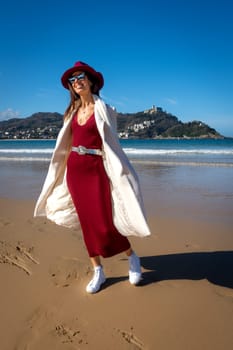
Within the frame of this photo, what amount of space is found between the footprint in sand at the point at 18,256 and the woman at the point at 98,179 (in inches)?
32.4

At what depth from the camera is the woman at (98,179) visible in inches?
107

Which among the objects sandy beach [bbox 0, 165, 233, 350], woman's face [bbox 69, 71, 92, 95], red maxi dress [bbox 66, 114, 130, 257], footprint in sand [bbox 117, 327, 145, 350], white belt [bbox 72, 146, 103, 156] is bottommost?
footprint in sand [bbox 117, 327, 145, 350]

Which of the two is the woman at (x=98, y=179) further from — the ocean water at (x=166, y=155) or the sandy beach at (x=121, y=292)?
the ocean water at (x=166, y=155)

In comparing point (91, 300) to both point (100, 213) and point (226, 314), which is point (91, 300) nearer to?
point (100, 213)

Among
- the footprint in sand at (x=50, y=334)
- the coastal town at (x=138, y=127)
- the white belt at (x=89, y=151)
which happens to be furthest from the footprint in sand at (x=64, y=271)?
the coastal town at (x=138, y=127)

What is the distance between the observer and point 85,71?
2.86m

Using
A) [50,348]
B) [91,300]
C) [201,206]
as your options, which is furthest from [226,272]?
[201,206]

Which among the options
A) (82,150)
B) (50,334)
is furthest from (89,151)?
(50,334)

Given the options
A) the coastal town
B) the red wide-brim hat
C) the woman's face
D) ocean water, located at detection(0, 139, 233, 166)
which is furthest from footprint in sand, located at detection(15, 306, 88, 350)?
the coastal town

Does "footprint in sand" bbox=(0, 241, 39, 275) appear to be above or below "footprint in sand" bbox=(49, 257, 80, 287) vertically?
above

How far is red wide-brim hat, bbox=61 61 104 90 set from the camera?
9.24 ft

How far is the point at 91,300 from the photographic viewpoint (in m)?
2.60

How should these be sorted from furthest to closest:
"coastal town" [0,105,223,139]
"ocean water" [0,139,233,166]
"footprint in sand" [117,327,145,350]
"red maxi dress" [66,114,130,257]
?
"coastal town" [0,105,223,139] < "ocean water" [0,139,233,166] < "red maxi dress" [66,114,130,257] < "footprint in sand" [117,327,145,350]

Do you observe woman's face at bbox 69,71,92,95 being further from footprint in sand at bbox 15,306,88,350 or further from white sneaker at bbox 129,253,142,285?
footprint in sand at bbox 15,306,88,350
